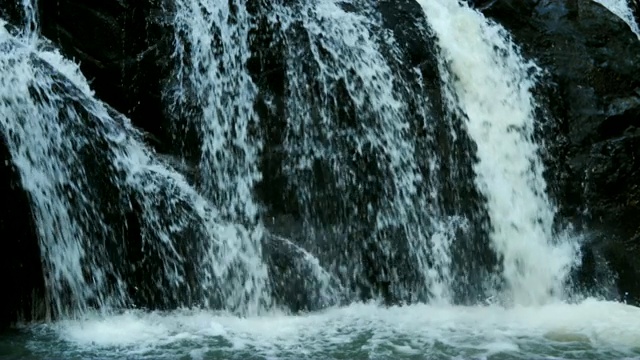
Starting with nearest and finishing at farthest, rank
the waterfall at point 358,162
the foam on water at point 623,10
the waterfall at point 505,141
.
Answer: the waterfall at point 358,162
the waterfall at point 505,141
the foam on water at point 623,10

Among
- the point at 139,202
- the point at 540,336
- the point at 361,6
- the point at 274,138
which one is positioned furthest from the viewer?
the point at 361,6

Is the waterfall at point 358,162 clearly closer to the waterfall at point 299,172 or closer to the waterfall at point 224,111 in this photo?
the waterfall at point 299,172

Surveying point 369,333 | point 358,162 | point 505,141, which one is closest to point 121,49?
point 358,162

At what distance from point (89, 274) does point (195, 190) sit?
1.25 meters

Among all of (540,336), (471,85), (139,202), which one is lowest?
(540,336)

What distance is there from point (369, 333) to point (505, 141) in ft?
9.82

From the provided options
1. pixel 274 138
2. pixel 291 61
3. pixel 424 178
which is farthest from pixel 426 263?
pixel 291 61

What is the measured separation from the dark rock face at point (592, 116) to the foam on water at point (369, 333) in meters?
1.00

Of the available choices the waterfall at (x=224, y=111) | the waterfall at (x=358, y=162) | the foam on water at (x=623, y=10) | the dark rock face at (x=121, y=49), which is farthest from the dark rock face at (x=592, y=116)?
the dark rock face at (x=121, y=49)

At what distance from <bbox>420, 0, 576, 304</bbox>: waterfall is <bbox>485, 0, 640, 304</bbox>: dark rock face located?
0.70 ft

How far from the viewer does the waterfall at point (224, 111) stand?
7039 mm

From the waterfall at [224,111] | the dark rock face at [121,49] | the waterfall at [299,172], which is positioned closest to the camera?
the waterfall at [299,172]

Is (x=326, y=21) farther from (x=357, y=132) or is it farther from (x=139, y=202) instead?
(x=139, y=202)

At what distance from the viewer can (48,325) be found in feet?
20.5
